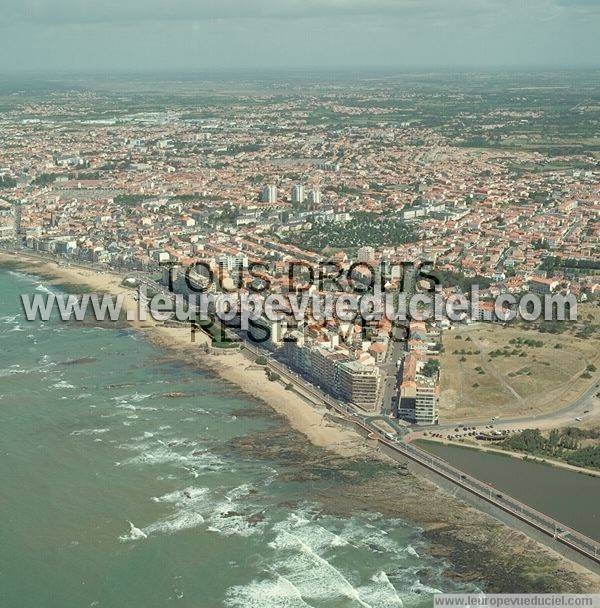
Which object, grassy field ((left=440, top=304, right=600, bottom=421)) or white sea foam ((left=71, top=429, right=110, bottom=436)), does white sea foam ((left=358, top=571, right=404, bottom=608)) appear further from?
white sea foam ((left=71, top=429, right=110, bottom=436))

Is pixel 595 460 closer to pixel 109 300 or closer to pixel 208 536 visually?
pixel 208 536

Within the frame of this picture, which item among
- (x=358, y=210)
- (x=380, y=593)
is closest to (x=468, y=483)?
(x=380, y=593)

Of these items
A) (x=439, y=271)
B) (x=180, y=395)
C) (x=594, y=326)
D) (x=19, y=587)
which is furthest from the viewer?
(x=439, y=271)

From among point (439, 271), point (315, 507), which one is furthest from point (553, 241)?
point (315, 507)

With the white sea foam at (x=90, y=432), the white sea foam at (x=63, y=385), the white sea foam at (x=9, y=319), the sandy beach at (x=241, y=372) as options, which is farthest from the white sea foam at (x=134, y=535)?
the white sea foam at (x=9, y=319)

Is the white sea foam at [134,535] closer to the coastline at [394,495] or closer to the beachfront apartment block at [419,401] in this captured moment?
the coastline at [394,495]
